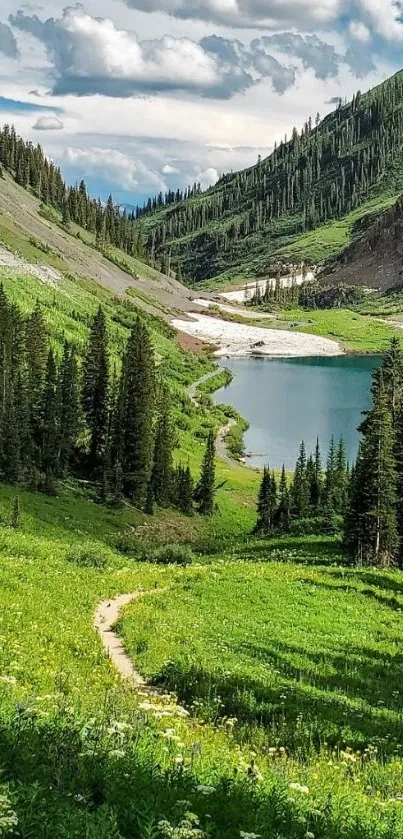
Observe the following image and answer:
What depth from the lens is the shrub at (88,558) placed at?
32.8 meters

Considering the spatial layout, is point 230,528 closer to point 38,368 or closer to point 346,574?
point 38,368

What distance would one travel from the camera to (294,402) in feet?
477

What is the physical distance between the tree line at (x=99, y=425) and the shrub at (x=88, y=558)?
30.1 meters

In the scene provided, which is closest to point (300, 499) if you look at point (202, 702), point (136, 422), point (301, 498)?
point (301, 498)

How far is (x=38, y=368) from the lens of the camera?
268ft

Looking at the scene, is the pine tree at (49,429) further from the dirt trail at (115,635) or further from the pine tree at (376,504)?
the dirt trail at (115,635)

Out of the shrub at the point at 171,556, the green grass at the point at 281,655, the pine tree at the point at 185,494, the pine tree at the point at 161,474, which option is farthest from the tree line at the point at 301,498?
the green grass at the point at 281,655

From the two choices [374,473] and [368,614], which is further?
[374,473]

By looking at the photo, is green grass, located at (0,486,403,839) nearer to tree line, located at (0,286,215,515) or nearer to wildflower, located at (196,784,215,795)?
wildflower, located at (196,784,215,795)

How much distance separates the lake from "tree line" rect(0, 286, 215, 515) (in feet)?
98.0

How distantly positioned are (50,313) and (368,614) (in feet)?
329

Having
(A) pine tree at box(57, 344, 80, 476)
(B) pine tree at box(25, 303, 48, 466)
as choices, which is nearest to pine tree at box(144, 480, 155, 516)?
(A) pine tree at box(57, 344, 80, 476)

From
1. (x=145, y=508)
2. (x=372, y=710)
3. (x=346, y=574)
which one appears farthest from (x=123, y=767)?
(x=145, y=508)

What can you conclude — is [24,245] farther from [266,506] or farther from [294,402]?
[266,506]
